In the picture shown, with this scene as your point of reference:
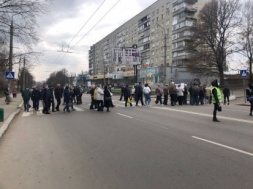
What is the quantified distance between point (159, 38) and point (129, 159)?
91090 millimetres

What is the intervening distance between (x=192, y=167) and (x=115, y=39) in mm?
125482

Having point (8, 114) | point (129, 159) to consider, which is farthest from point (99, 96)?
point (129, 159)

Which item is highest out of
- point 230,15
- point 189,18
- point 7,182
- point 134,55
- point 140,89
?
point 189,18

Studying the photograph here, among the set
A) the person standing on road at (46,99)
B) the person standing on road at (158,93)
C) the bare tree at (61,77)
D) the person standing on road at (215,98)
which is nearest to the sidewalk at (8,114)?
the person standing on road at (46,99)

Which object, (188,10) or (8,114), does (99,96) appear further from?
(188,10)

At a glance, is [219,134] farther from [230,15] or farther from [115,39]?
[115,39]

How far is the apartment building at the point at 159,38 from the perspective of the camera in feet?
240

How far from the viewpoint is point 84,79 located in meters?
148

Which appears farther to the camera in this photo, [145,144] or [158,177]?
[145,144]

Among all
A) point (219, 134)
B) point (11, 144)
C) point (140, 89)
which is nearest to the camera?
point (11, 144)

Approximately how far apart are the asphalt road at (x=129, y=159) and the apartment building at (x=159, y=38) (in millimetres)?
53542

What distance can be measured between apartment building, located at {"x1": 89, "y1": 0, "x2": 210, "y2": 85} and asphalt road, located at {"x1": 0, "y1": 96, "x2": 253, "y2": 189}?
2108 inches

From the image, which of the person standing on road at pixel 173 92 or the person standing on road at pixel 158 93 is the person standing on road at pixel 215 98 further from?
the person standing on road at pixel 158 93

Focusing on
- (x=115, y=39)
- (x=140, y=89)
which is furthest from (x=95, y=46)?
(x=140, y=89)
